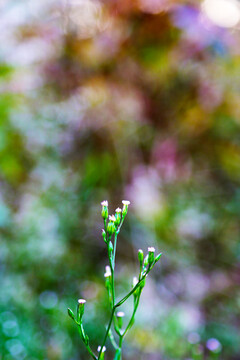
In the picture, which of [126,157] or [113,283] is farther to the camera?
[126,157]

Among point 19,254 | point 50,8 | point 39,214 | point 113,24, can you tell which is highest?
point 50,8

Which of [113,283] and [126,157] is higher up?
[126,157]

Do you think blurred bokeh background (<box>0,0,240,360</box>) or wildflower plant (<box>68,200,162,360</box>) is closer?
wildflower plant (<box>68,200,162,360</box>)

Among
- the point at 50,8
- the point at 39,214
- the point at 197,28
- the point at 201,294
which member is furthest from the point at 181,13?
the point at 201,294

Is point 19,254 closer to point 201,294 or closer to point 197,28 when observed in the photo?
point 201,294

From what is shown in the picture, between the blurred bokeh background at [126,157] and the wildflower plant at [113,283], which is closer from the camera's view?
the wildflower plant at [113,283]

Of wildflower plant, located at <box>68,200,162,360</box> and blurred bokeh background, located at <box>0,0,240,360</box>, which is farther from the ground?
blurred bokeh background, located at <box>0,0,240,360</box>

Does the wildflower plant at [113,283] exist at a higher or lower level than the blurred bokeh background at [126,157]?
lower

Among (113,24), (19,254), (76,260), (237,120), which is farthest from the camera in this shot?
(237,120)
